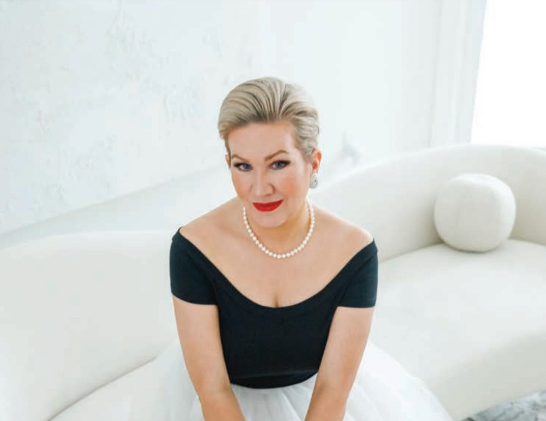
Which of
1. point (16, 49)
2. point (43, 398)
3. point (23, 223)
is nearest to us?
point (43, 398)

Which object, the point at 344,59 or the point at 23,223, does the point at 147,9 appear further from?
the point at 344,59

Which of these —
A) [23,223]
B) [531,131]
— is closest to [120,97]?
[23,223]

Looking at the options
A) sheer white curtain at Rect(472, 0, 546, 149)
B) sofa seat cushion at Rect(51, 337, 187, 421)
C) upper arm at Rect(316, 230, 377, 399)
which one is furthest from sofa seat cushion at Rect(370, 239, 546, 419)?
sheer white curtain at Rect(472, 0, 546, 149)

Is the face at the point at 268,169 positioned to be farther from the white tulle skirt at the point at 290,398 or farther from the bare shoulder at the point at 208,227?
the white tulle skirt at the point at 290,398

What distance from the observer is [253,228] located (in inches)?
46.3

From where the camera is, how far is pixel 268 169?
3.34 ft

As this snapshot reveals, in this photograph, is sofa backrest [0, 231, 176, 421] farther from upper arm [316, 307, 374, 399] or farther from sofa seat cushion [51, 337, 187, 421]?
upper arm [316, 307, 374, 399]

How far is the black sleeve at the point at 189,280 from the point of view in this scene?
3.72 feet

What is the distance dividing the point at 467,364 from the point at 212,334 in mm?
874

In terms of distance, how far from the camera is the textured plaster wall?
1703 mm

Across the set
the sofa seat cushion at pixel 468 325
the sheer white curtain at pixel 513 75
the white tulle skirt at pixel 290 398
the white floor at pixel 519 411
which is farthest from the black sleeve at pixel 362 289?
the sheer white curtain at pixel 513 75

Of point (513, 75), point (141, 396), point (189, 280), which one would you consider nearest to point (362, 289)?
point (189, 280)

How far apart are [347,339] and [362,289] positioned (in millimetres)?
107

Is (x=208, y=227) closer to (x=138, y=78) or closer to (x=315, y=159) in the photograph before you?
(x=315, y=159)
